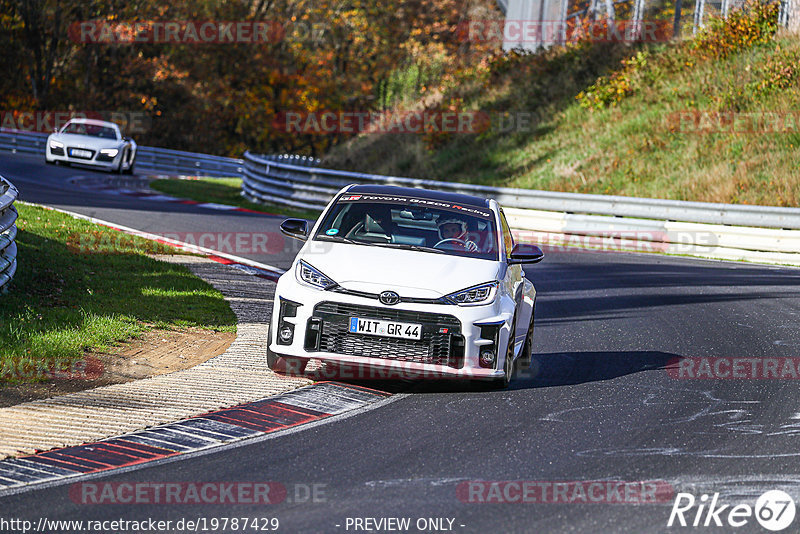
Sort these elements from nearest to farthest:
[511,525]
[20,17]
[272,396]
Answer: [511,525]
[272,396]
[20,17]

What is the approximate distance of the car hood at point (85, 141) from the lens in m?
29.9

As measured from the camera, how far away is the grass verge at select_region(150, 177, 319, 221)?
1059 inches

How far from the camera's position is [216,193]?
32.4 meters

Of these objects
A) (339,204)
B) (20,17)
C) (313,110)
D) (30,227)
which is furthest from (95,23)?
(339,204)

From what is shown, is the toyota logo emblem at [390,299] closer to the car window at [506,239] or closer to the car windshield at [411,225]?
Result: the car windshield at [411,225]

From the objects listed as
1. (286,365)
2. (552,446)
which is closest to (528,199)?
(286,365)

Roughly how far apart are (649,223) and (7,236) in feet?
46.1

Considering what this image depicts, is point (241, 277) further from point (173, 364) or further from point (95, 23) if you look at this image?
point (95, 23)

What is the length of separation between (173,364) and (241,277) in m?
5.51

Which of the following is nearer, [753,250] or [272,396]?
[272,396]

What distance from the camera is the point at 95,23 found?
1912 inches

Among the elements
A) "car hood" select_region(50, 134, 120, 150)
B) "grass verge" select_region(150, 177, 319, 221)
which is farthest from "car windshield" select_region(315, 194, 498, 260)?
"car hood" select_region(50, 134, 120, 150)

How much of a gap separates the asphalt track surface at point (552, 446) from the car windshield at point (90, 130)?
21.7m

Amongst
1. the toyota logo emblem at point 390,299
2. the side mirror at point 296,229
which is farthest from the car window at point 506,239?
the side mirror at point 296,229
